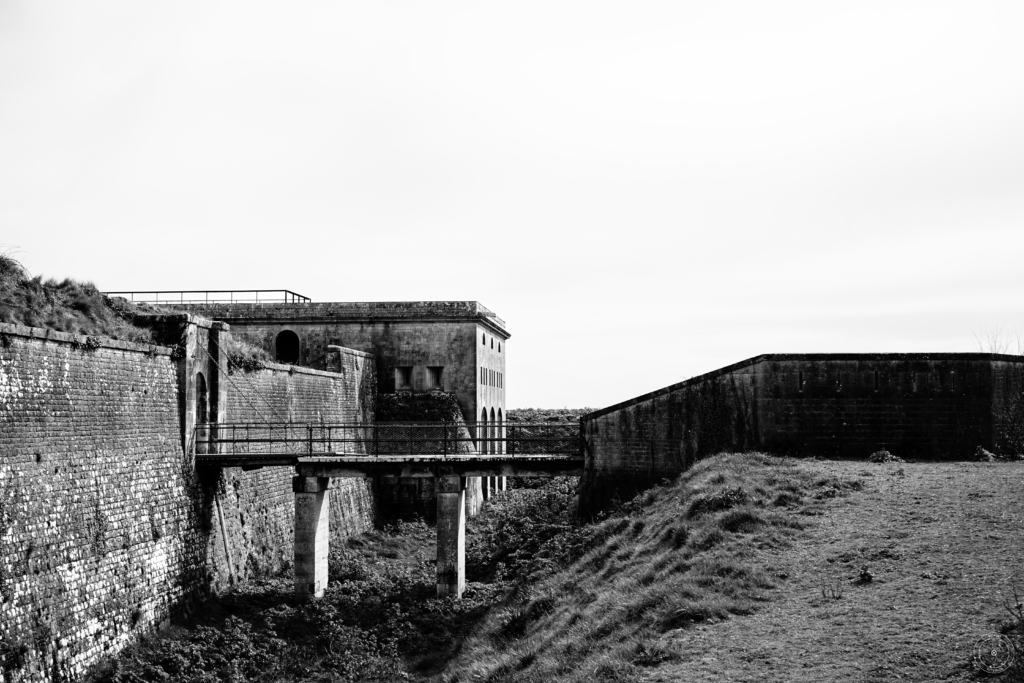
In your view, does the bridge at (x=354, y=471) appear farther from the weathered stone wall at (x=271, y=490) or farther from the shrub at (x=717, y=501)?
the shrub at (x=717, y=501)

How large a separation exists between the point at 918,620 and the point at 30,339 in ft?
44.8

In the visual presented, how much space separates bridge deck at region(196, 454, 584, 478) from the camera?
21.0 meters

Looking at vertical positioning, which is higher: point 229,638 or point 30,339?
point 30,339

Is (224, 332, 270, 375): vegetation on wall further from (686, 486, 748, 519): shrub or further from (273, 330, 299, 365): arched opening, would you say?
(686, 486, 748, 519): shrub

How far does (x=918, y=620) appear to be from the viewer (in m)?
9.48

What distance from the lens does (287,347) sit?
121 ft

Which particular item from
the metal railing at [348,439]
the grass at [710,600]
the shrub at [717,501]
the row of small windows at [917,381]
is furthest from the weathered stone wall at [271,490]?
the row of small windows at [917,381]

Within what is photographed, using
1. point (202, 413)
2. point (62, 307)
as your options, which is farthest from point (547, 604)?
point (62, 307)

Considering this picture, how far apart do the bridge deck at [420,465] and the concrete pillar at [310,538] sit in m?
0.34

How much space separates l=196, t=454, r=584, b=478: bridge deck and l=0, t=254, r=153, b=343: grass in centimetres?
355

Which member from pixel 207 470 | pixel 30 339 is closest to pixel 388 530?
pixel 207 470

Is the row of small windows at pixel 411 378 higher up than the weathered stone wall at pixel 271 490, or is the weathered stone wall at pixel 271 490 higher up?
the row of small windows at pixel 411 378

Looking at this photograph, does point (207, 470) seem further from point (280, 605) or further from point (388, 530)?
point (388, 530)

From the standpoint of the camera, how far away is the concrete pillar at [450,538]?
2080 cm
